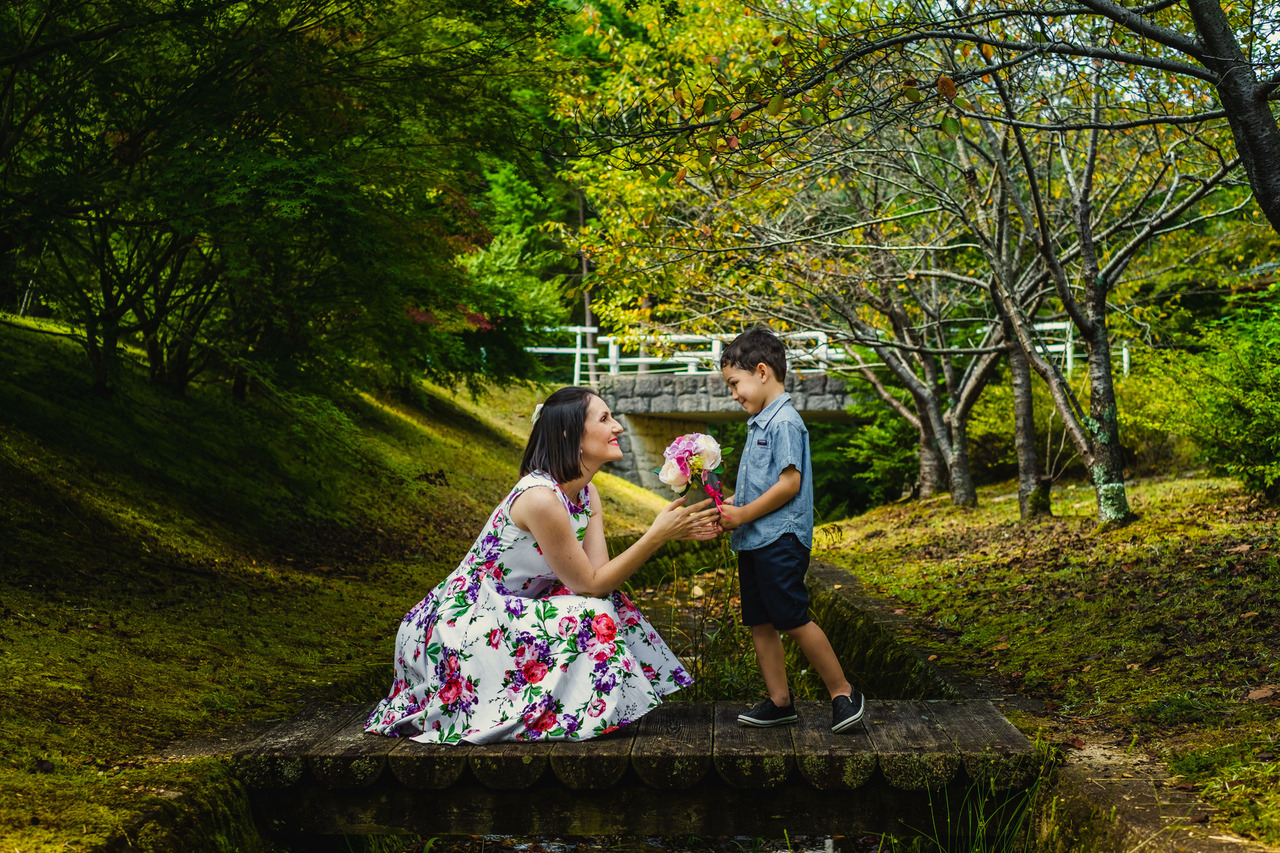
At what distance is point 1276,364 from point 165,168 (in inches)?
293

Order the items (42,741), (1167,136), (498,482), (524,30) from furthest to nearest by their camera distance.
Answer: (498,482), (1167,136), (524,30), (42,741)

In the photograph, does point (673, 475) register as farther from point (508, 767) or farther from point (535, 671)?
point (508, 767)

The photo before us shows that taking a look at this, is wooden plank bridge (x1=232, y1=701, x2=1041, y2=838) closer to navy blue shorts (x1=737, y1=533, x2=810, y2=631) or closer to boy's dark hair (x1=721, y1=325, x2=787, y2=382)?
navy blue shorts (x1=737, y1=533, x2=810, y2=631)

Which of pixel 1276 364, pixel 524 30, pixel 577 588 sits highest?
pixel 524 30

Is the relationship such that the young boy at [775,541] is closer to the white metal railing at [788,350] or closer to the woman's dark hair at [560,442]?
the woman's dark hair at [560,442]

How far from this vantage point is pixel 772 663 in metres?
3.21

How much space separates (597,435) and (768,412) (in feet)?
1.89

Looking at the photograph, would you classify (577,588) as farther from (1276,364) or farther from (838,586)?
(1276,364)

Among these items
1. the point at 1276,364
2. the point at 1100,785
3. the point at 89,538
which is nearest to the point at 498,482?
the point at 89,538

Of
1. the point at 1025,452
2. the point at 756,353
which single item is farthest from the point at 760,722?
the point at 1025,452

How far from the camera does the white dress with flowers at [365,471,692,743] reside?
117 inches

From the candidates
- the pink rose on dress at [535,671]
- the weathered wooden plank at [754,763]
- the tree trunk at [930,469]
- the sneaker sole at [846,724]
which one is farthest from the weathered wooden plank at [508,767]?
the tree trunk at [930,469]

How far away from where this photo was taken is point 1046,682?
396 cm

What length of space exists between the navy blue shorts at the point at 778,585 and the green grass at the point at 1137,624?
0.91m
